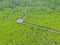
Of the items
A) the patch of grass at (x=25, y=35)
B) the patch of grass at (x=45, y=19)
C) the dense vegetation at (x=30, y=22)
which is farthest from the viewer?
the patch of grass at (x=45, y=19)

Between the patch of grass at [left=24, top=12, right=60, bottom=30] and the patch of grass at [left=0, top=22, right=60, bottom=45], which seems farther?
the patch of grass at [left=24, top=12, right=60, bottom=30]

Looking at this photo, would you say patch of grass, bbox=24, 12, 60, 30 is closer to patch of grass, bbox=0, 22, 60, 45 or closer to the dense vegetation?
the dense vegetation

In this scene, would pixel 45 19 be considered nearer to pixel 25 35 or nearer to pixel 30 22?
pixel 30 22

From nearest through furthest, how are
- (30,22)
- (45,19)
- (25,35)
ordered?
(25,35) < (30,22) < (45,19)

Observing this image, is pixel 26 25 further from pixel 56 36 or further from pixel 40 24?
pixel 56 36

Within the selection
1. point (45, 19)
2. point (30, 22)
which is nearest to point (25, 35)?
point (30, 22)

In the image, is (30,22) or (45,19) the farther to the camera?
(45,19)

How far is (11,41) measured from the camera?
9352 millimetres

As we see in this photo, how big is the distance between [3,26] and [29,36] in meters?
1.76

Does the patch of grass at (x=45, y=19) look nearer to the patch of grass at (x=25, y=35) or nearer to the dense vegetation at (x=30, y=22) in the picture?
the dense vegetation at (x=30, y=22)

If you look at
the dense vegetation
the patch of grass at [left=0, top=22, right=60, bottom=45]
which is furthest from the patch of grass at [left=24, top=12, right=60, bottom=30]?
the patch of grass at [left=0, top=22, right=60, bottom=45]

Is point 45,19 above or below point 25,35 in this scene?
above

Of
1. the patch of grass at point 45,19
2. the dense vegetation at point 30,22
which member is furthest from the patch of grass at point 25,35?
the patch of grass at point 45,19

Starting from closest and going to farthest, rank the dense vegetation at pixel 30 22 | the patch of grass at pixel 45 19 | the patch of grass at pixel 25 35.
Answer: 1. the patch of grass at pixel 25 35
2. the dense vegetation at pixel 30 22
3. the patch of grass at pixel 45 19
